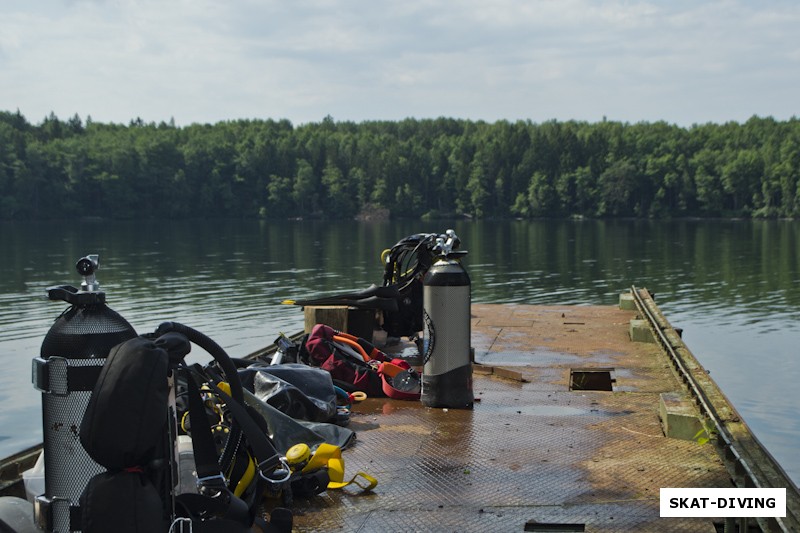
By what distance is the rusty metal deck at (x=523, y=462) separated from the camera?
18.2 feet

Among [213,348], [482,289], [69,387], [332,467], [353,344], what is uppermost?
[213,348]

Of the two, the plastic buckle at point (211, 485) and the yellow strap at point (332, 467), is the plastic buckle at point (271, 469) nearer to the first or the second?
the plastic buckle at point (211, 485)

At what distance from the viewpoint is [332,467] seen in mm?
6047

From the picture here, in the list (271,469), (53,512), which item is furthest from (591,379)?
(53,512)

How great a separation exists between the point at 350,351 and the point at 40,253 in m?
52.5

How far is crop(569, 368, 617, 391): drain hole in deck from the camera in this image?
10164 millimetres

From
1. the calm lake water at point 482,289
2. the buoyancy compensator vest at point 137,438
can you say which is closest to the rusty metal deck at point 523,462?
the buoyancy compensator vest at point 137,438

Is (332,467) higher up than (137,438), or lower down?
lower down

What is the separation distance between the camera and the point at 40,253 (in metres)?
57.7

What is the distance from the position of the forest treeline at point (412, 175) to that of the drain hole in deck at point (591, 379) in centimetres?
12715

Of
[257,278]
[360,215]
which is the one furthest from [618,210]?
[257,278]

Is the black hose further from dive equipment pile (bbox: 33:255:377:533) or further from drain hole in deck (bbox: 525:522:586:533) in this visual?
drain hole in deck (bbox: 525:522:586:533)

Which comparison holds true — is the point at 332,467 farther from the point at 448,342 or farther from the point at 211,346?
the point at 448,342

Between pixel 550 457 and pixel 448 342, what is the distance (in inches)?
74.0
